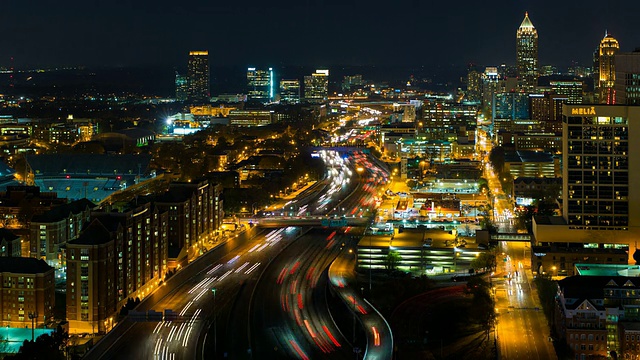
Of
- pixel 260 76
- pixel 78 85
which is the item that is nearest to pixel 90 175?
pixel 260 76

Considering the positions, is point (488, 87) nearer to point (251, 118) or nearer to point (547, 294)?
point (251, 118)

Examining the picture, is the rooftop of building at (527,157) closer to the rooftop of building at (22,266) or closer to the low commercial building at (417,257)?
the low commercial building at (417,257)

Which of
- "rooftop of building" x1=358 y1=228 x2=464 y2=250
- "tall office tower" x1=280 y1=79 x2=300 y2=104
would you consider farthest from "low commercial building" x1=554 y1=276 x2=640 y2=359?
"tall office tower" x1=280 y1=79 x2=300 y2=104

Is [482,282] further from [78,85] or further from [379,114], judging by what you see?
[78,85]

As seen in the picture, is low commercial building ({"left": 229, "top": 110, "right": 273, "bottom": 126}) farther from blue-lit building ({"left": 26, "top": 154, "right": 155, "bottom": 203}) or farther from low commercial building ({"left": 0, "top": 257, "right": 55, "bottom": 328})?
low commercial building ({"left": 0, "top": 257, "right": 55, "bottom": 328})

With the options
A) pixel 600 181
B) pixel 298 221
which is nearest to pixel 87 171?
pixel 298 221

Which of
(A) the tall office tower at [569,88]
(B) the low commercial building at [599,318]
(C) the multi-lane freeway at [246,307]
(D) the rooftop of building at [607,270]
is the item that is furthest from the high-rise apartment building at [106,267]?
(A) the tall office tower at [569,88]
